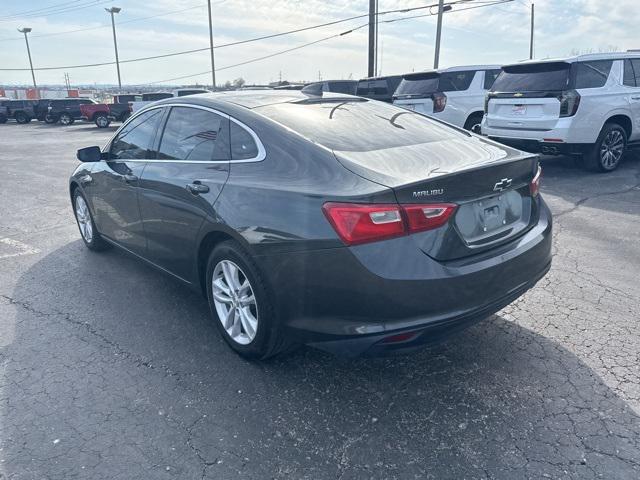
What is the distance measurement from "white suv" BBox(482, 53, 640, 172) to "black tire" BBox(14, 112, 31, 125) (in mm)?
34252

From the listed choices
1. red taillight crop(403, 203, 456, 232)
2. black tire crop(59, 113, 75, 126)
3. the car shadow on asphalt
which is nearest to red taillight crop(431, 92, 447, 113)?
the car shadow on asphalt

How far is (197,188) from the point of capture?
3.23 metres

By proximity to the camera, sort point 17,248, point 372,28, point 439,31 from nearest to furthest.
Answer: point 17,248 < point 372,28 < point 439,31

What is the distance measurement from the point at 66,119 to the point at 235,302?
3299 cm

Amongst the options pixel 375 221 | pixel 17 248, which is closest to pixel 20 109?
pixel 17 248

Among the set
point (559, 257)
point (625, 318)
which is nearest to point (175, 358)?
point (625, 318)

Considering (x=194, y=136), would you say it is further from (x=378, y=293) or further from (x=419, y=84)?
(x=419, y=84)

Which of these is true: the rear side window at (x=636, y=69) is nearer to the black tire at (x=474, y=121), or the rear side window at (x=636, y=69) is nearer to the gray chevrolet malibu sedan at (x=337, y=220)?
the black tire at (x=474, y=121)

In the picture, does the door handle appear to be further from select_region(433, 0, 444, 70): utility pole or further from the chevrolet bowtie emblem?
select_region(433, 0, 444, 70): utility pole

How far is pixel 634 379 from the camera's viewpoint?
2.85m

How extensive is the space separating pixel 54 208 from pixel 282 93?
205 inches

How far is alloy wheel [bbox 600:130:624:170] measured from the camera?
27.7ft

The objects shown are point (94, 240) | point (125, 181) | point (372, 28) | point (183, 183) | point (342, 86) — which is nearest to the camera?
point (183, 183)

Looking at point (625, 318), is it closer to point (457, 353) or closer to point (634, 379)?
point (634, 379)
